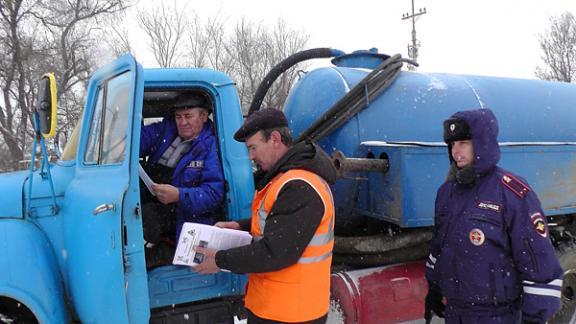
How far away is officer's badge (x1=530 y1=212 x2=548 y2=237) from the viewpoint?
2.11 m

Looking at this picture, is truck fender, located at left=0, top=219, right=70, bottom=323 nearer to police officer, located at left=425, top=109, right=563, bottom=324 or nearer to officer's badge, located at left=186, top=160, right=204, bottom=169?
officer's badge, located at left=186, top=160, right=204, bottom=169

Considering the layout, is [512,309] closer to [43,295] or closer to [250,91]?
[43,295]

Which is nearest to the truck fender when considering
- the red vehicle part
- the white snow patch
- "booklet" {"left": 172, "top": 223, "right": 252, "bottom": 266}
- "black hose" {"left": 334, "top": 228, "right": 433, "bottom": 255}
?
"booklet" {"left": 172, "top": 223, "right": 252, "bottom": 266}

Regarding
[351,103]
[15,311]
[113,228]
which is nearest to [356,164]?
[351,103]

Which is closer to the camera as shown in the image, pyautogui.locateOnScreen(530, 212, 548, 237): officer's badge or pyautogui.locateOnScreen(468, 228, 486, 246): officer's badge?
pyautogui.locateOnScreen(530, 212, 548, 237): officer's badge

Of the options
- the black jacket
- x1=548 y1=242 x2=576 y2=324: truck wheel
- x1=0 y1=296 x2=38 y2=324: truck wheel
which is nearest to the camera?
the black jacket

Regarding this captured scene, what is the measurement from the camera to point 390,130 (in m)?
3.76

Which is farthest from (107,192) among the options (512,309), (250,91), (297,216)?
(250,91)

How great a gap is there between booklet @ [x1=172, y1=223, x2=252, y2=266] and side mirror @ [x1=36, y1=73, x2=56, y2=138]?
992 mm

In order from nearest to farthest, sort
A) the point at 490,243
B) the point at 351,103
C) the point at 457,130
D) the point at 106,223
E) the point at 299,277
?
the point at 299,277 < the point at 490,243 < the point at 457,130 < the point at 106,223 < the point at 351,103

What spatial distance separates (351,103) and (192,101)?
4.15ft

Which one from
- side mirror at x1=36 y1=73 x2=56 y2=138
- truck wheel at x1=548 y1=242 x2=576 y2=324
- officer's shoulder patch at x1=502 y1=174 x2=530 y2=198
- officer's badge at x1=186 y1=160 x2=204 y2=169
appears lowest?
truck wheel at x1=548 y1=242 x2=576 y2=324

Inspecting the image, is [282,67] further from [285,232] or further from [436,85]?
[285,232]

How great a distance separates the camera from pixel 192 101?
10.3ft
